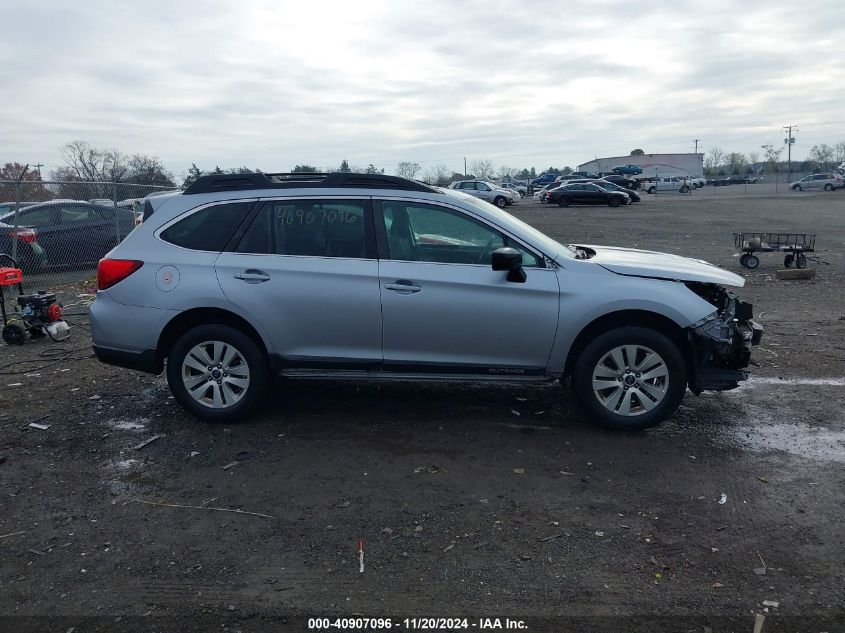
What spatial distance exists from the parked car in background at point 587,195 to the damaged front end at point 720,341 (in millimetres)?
35956

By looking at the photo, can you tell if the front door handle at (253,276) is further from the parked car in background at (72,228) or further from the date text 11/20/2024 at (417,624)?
the parked car in background at (72,228)

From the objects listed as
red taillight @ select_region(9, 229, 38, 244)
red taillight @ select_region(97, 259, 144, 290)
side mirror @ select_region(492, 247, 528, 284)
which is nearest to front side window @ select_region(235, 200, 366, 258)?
red taillight @ select_region(97, 259, 144, 290)

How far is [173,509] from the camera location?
14.3ft

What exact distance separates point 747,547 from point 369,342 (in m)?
2.94

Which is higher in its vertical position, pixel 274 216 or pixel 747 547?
pixel 274 216

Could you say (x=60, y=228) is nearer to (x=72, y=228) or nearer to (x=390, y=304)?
(x=72, y=228)

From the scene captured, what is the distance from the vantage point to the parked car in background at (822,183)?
63500mm

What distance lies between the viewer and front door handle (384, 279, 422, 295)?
544 cm

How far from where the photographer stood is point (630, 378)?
5.39m

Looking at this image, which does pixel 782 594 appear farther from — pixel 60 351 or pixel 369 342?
pixel 60 351

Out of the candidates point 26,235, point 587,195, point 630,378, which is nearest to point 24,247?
point 26,235

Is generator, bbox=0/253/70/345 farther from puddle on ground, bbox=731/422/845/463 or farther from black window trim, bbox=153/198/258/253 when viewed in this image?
puddle on ground, bbox=731/422/845/463

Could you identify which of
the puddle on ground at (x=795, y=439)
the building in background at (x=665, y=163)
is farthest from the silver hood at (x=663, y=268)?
the building in background at (x=665, y=163)

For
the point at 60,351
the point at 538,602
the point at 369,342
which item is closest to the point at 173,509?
the point at 369,342
